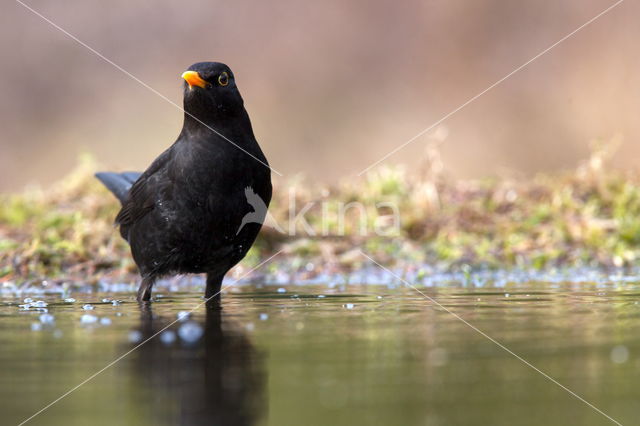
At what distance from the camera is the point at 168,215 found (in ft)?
16.5

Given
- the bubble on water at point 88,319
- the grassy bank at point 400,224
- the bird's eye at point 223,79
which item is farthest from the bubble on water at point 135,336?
the grassy bank at point 400,224

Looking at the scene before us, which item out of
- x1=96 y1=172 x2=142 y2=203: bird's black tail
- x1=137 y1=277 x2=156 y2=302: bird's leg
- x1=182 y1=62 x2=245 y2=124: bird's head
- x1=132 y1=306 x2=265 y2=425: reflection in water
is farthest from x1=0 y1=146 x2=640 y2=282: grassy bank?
x1=132 y1=306 x2=265 y2=425: reflection in water

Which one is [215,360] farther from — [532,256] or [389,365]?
[532,256]

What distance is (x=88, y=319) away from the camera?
400 cm

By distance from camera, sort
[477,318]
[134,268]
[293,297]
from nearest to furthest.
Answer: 1. [477,318]
2. [293,297]
3. [134,268]

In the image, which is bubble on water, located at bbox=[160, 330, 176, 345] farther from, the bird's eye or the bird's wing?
the bird's eye

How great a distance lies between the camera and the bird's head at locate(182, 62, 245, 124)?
4.95m

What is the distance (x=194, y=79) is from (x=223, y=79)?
19 centimetres

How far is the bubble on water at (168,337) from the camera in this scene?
3.34 m

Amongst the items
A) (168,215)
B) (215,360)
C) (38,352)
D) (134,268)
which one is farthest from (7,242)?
(215,360)

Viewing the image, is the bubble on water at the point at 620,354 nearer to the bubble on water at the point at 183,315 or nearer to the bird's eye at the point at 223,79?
the bubble on water at the point at 183,315

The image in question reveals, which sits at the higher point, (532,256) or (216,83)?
(216,83)

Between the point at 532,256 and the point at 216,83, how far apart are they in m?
3.20

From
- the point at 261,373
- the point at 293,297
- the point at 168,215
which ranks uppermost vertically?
the point at 168,215
